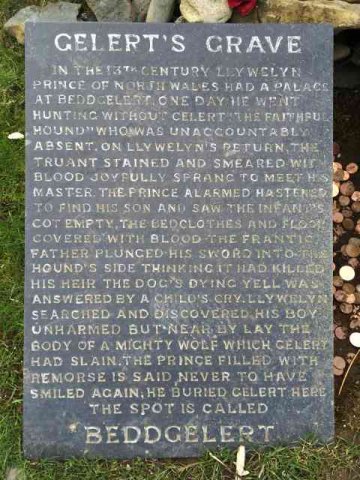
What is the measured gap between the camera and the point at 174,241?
2988mm

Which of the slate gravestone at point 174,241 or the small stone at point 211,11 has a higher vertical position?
the small stone at point 211,11

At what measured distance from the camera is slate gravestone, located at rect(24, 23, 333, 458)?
2953mm

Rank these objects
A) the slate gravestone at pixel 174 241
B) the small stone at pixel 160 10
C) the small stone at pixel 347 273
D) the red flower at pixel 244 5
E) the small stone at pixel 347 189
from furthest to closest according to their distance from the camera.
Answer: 1. the small stone at pixel 347 189
2. the small stone at pixel 347 273
3. the small stone at pixel 160 10
4. the red flower at pixel 244 5
5. the slate gravestone at pixel 174 241

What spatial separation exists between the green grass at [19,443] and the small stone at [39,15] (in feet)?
0.59

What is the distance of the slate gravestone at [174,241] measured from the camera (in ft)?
9.69

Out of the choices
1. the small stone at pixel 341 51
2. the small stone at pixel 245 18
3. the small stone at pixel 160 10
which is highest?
the small stone at pixel 160 10

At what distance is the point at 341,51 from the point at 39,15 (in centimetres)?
190

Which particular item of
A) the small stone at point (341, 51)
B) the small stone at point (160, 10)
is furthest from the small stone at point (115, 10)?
the small stone at point (341, 51)

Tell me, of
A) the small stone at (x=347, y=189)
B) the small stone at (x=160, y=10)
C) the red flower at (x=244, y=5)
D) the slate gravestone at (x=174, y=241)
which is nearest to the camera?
the slate gravestone at (x=174, y=241)

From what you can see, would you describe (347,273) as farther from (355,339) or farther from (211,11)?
(211,11)

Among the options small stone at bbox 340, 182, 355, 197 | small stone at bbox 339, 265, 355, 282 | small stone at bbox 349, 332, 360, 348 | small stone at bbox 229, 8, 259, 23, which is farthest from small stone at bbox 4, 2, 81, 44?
small stone at bbox 349, 332, 360, 348

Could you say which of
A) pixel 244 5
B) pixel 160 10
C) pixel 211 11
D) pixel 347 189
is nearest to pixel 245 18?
pixel 244 5

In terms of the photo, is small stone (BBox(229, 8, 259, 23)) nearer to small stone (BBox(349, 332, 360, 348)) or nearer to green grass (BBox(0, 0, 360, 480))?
green grass (BBox(0, 0, 360, 480))

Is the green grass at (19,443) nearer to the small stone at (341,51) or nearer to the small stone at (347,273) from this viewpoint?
the small stone at (347,273)
